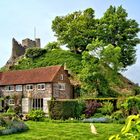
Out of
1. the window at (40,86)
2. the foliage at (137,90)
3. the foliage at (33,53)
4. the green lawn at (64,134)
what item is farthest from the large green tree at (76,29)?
the green lawn at (64,134)

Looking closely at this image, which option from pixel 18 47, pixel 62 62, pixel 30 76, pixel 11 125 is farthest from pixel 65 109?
pixel 18 47

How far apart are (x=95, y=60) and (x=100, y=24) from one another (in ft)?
72.2

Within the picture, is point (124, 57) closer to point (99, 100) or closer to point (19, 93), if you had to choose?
point (19, 93)

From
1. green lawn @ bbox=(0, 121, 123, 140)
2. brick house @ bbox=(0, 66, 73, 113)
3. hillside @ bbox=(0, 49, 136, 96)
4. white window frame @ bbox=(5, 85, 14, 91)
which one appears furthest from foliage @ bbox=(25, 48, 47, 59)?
green lawn @ bbox=(0, 121, 123, 140)

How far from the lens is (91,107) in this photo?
43000mm

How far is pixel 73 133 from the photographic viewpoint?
2702 cm

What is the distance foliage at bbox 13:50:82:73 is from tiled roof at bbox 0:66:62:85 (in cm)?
1207

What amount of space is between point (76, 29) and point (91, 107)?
41293 millimetres

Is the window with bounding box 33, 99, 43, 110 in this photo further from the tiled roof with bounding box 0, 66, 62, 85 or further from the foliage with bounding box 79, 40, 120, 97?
the foliage with bounding box 79, 40, 120, 97

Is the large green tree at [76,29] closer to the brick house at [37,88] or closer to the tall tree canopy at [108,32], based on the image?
the tall tree canopy at [108,32]

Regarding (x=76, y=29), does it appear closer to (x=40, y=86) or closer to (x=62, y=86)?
(x=62, y=86)

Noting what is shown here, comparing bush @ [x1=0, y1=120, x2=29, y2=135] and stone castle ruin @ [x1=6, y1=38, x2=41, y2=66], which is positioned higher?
stone castle ruin @ [x1=6, y1=38, x2=41, y2=66]

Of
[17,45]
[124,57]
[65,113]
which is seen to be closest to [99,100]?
[65,113]

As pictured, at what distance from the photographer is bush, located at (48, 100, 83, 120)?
41.8m
